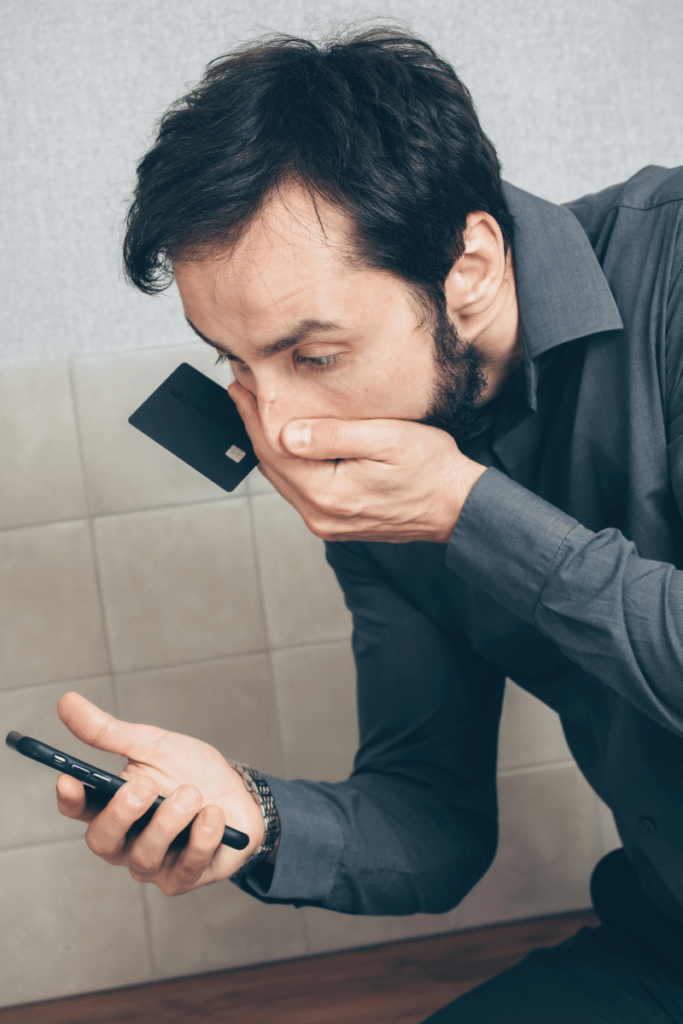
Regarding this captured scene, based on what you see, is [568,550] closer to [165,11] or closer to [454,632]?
[454,632]

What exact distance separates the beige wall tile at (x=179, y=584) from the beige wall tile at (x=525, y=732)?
0.49 metres

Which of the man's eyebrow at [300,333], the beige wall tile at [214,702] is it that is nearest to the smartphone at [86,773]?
the man's eyebrow at [300,333]

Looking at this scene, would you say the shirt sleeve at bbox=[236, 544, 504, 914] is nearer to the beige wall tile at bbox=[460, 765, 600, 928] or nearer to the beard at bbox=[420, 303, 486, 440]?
the beard at bbox=[420, 303, 486, 440]

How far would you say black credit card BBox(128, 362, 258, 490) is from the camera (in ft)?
2.71

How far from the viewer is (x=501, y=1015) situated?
32.8 inches

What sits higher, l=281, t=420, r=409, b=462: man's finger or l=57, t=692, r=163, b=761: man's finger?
l=281, t=420, r=409, b=462: man's finger

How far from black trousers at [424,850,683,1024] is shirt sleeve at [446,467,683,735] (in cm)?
42

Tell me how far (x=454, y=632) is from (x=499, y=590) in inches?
13.4

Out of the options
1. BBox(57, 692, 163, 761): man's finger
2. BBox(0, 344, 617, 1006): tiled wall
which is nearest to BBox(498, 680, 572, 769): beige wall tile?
BBox(0, 344, 617, 1006): tiled wall

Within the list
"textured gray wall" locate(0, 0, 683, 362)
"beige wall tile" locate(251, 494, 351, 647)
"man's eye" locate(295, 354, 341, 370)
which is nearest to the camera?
"man's eye" locate(295, 354, 341, 370)

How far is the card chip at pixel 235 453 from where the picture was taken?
83 cm

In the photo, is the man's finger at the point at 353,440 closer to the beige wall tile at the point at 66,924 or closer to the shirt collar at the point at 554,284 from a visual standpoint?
the shirt collar at the point at 554,284

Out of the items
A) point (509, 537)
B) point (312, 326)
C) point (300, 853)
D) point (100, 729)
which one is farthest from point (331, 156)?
point (300, 853)

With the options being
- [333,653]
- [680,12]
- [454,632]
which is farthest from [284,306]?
[680,12]
